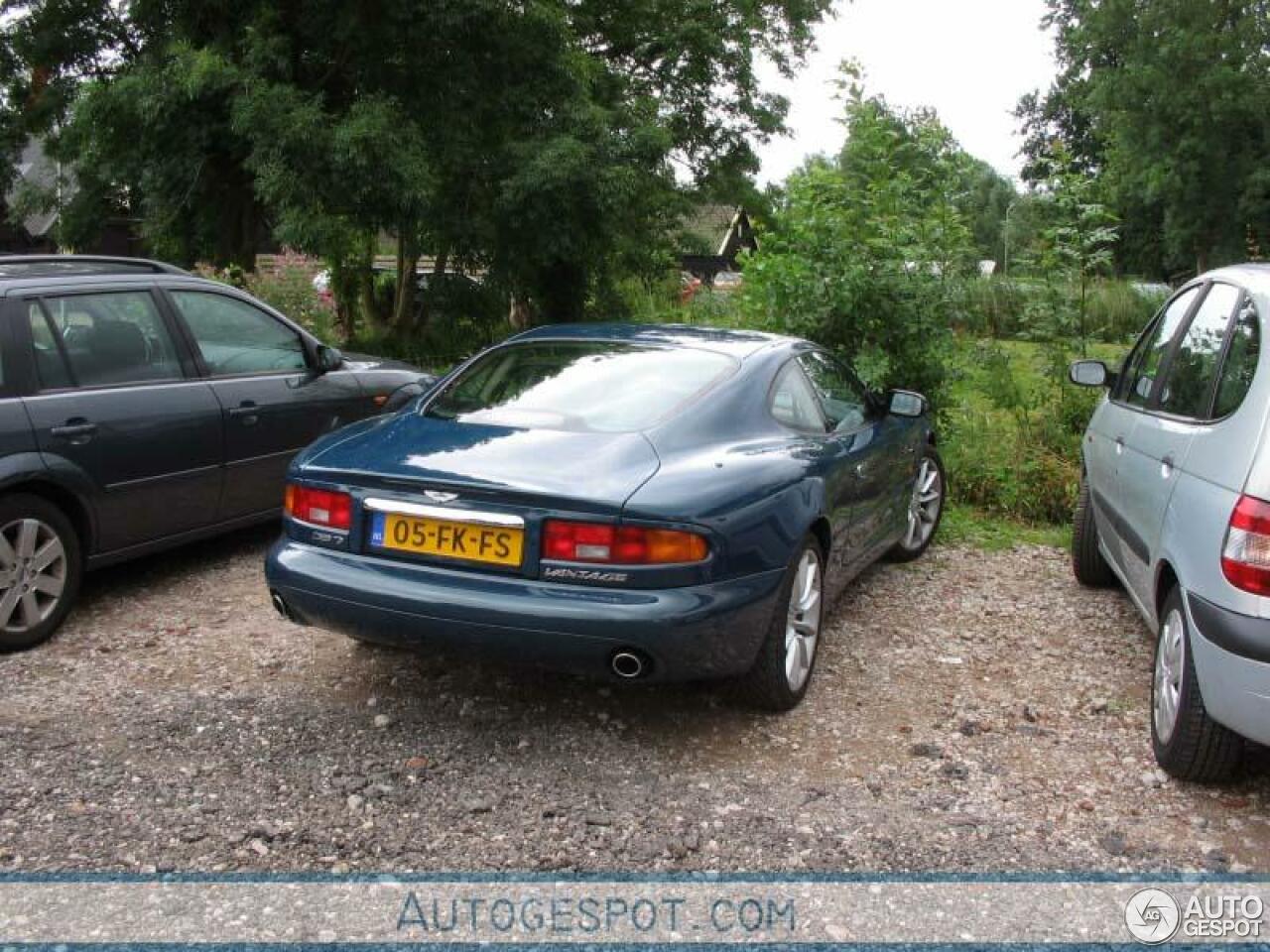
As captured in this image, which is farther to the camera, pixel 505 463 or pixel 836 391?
pixel 836 391

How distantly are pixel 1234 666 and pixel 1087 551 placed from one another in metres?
2.79

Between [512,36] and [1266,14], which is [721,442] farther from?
[1266,14]

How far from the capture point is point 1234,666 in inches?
125

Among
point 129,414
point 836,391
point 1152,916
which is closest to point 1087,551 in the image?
point 836,391

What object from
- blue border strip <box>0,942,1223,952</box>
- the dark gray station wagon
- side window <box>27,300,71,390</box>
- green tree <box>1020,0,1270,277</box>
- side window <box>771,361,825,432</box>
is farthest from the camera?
green tree <box>1020,0,1270,277</box>

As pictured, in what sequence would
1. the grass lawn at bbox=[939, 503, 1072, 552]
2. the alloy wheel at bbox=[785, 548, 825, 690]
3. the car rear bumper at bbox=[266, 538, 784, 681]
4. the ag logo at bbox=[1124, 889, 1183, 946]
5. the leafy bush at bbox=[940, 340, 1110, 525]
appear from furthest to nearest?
1. the leafy bush at bbox=[940, 340, 1110, 525]
2. the grass lawn at bbox=[939, 503, 1072, 552]
3. the alloy wheel at bbox=[785, 548, 825, 690]
4. the car rear bumper at bbox=[266, 538, 784, 681]
5. the ag logo at bbox=[1124, 889, 1183, 946]

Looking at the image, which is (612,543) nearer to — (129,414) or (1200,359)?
(1200,359)

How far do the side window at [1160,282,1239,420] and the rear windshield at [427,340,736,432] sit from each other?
1.69m

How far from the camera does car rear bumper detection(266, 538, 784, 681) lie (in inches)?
136

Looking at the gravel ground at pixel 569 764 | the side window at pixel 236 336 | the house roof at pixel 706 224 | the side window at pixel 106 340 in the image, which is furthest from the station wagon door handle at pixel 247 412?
the house roof at pixel 706 224

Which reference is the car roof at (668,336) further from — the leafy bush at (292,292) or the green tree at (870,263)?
the leafy bush at (292,292)

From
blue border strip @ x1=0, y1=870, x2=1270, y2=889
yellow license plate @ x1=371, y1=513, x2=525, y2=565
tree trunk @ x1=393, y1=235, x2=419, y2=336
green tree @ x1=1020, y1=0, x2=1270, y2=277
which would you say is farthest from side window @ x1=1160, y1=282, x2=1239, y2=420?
green tree @ x1=1020, y1=0, x2=1270, y2=277

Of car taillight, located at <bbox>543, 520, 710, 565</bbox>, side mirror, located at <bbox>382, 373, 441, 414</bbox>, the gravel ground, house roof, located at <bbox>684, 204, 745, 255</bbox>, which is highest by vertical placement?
house roof, located at <bbox>684, 204, 745, 255</bbox>

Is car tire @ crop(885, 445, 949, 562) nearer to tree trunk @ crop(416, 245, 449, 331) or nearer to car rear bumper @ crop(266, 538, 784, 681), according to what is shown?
car rear bumper @ crop(266, 538, 784, 681)
